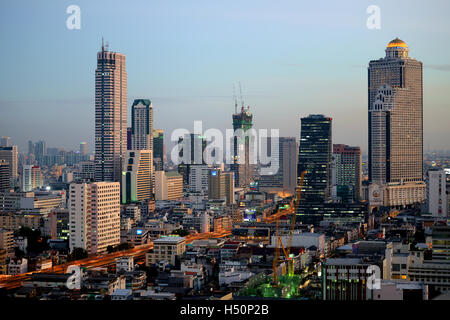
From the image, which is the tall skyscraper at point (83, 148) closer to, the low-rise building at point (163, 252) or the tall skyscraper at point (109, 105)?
the tall skyscraper at point (109, 105)

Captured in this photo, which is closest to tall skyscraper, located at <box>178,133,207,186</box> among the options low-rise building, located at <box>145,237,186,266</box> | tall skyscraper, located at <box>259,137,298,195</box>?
tall skyscraper, located at <box>259,137,298,195</box>

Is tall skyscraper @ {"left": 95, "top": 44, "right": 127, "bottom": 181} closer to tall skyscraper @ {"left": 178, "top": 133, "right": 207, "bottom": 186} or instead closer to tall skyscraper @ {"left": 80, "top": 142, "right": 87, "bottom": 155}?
tall skyscraper @ {"left": 80, "top": 142, "right": 87, "bottom": 155}

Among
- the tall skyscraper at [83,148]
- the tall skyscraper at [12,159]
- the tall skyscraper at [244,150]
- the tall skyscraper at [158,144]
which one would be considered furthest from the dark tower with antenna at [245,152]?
the tall skyscraper at [12,159]

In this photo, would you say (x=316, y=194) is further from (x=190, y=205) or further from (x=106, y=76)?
(x=106, y=76)

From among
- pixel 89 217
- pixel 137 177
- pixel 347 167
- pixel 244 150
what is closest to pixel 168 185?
pixel 137 177
